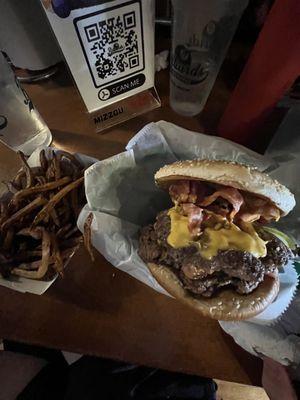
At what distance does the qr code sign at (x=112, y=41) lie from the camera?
0.62m

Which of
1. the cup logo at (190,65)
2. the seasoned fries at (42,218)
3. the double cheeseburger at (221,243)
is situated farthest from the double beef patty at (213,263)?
the cup logo at (190,65)

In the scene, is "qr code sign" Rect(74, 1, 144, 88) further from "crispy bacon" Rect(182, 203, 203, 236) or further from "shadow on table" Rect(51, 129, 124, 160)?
"crispy bacon" Rect(182, 203, 203, 236)

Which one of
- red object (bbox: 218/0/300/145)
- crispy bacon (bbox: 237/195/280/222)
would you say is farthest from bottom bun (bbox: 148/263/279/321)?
red object (bbox: 218/0/300/145)

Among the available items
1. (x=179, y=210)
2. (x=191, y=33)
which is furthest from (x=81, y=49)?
(x=179, y=210)

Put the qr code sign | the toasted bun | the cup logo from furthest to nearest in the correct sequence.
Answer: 1. the cup logo
2. the qr code sign
3. the toasted bun

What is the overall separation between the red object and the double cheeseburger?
0.73 feet

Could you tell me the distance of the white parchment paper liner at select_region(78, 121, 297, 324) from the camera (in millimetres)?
623

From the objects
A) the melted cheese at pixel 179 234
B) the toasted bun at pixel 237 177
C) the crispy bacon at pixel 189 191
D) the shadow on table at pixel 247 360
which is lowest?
the shadow on table at pixel 247 360

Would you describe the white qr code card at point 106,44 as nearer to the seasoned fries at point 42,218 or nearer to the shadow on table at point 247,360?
the seasoned fries at point 42,218

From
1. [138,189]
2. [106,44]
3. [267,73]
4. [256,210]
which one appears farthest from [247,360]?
[106,44]

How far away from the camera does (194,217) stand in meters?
0.57

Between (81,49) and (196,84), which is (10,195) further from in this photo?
(196,84)

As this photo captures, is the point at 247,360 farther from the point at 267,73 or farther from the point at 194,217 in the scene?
the point at 267,73

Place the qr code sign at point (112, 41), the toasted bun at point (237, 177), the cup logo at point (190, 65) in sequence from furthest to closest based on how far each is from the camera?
the cup logo at point (190, 65) → the qr code sign at point (112, 41) → the toasted bun at point (237, 177)
